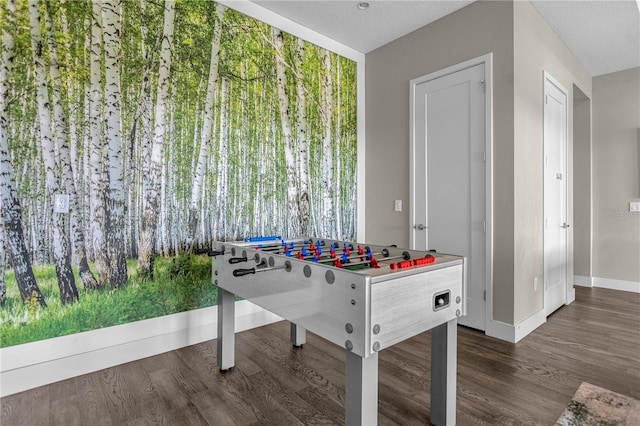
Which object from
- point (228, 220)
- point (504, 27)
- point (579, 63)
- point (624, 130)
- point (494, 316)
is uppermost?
point (579, 63)

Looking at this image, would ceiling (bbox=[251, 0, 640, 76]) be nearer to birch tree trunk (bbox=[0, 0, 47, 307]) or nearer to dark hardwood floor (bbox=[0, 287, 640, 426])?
birch tree trunk (bbox=[0, 0, 47, 307])

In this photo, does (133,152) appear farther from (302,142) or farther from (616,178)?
(616,178)

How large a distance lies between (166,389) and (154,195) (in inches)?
51.4

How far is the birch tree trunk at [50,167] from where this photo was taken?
2.02 metres

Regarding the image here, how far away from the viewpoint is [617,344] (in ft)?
8.49

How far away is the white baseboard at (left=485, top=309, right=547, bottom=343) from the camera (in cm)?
264

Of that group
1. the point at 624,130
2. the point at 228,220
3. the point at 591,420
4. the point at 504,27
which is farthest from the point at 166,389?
the point at 624,130

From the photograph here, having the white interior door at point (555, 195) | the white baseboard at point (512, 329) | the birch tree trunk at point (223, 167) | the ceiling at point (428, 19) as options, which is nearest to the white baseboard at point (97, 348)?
the birch tree trunk at point (223, 167)

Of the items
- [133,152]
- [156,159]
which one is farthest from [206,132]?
[133,152]

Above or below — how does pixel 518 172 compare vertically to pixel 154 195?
above

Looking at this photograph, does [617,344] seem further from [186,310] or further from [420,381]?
[186,310]

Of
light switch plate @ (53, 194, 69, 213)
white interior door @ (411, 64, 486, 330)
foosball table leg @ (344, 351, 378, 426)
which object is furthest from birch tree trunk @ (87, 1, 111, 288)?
white interior door @ (411, 64, 486, 330)

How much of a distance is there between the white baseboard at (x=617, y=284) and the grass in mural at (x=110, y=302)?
4866mm

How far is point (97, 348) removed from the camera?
7.31 feet
